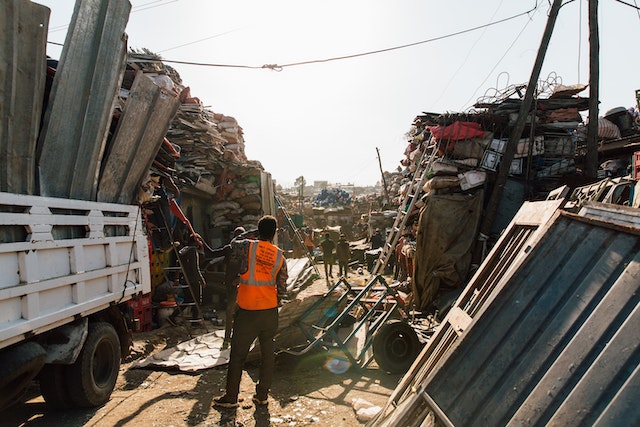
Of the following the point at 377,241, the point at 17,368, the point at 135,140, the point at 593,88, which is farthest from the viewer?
the point at 377,241

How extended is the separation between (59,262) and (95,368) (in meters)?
1.38

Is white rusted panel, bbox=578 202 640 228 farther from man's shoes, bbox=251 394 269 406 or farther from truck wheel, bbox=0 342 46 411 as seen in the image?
truck wheel, bbox=0 342 46 411

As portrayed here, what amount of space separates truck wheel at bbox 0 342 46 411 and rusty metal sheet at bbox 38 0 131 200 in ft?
4.16

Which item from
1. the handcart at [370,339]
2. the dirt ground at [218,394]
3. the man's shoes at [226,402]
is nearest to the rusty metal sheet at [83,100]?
the dirt ground at [218,394]

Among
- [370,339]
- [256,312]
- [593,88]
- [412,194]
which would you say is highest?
[593,88]

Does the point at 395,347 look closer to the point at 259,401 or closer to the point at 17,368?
the point at 259,401

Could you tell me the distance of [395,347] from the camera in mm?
5195

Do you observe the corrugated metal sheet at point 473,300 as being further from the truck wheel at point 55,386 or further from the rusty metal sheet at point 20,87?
the rusty metal sheet at point 20,87

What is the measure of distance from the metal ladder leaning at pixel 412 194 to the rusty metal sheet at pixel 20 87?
8.42 metres

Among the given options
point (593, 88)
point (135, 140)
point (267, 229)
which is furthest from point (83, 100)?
point (593, 88)

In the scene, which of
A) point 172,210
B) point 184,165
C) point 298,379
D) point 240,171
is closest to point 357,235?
point 240,171

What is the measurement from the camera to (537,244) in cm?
221

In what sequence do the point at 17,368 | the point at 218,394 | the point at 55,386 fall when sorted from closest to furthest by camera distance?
the point at 17,368 < the point at 55,386 < the point at 218,394

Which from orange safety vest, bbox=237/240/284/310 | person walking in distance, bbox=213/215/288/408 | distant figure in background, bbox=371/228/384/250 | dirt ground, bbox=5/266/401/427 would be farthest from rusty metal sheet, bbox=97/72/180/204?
distant figure in background, bbox=371/228/384/250
